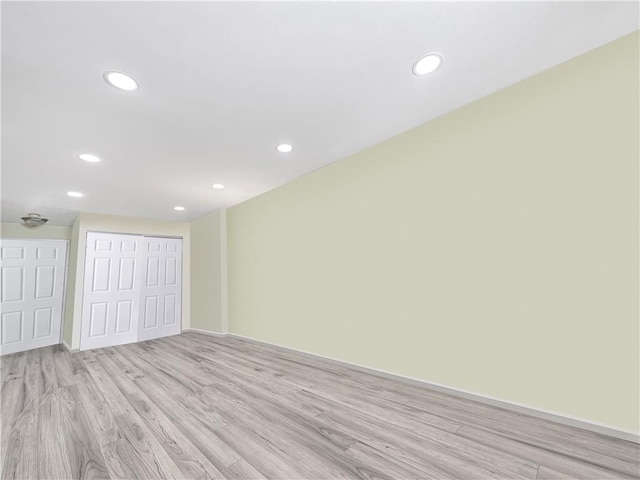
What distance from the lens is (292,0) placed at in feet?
4.01

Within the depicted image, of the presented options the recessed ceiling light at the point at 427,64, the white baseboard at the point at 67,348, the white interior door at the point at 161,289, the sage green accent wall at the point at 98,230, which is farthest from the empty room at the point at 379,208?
the white interior door at the point at 161,289

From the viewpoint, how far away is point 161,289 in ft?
17.5

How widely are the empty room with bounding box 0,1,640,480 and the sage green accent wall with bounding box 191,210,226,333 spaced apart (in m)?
1.62

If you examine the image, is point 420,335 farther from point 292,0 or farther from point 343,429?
point 292,0

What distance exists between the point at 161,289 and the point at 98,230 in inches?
62.1

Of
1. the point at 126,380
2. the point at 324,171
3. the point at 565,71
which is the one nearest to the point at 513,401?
the point at 565,71

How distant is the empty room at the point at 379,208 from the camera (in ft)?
4.58

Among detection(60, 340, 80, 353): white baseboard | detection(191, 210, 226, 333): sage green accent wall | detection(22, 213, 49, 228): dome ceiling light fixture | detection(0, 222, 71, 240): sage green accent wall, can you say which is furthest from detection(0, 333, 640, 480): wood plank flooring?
detection(0, 222, 71, 240): sage green accent wall

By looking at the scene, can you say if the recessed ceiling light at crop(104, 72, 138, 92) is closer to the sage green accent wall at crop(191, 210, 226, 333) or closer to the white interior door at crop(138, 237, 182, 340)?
the sage green accent wall at crop(191, 210, 226, 333)

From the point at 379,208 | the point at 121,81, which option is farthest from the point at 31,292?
the point at 379,208

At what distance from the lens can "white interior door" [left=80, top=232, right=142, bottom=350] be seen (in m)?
4.47

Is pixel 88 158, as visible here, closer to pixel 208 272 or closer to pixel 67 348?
pixel 208 272

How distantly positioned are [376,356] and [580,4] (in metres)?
2.94

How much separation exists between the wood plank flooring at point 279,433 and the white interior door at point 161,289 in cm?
216
